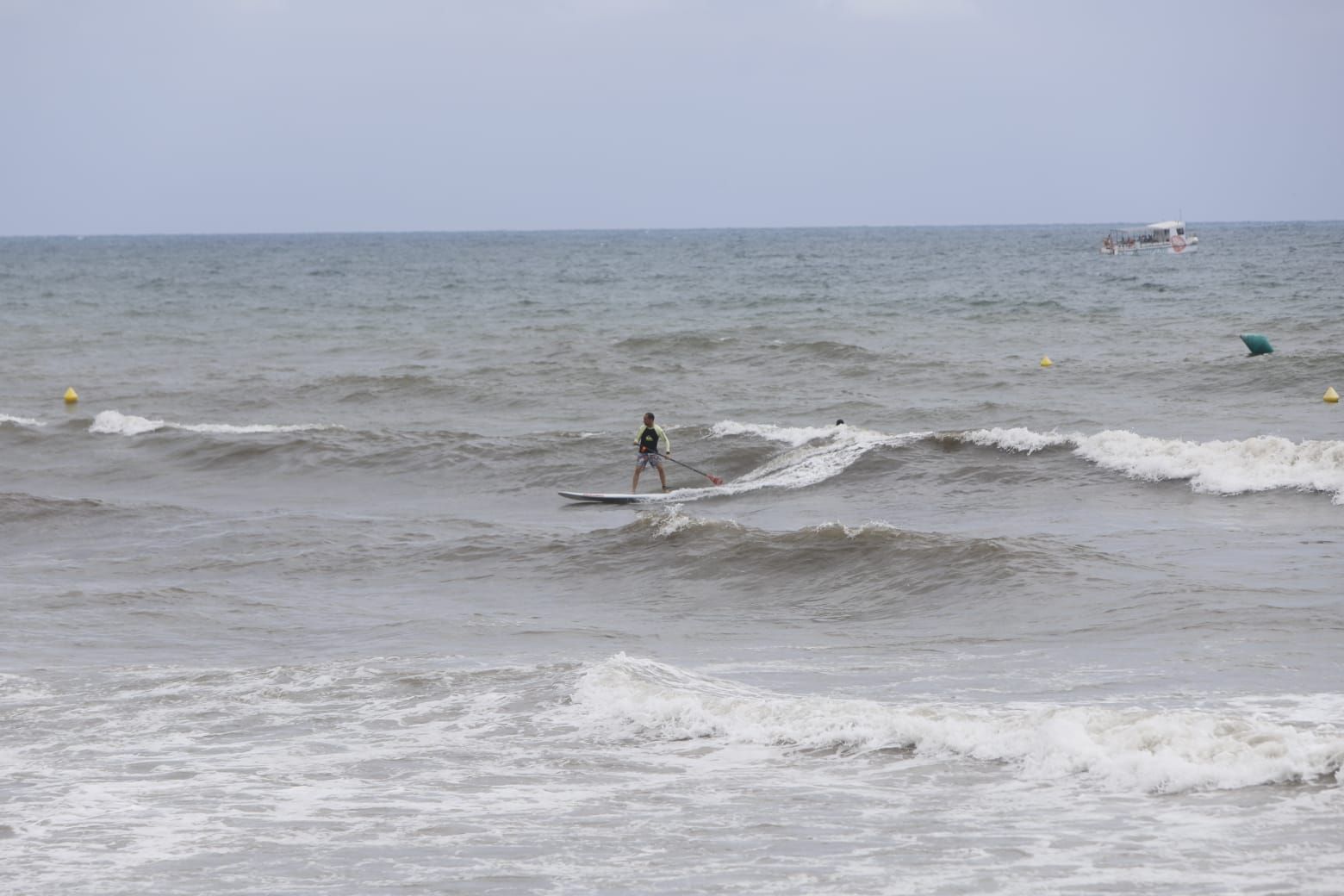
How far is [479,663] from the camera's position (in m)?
12.7

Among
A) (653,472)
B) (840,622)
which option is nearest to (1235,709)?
(840,622)

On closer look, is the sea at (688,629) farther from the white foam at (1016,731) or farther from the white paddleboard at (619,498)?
the white paddleboard at (619,498)

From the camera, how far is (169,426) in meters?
29.2

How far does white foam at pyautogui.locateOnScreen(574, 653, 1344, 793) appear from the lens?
881 centimetres

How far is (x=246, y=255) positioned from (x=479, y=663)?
137m

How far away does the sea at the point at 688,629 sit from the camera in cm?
823

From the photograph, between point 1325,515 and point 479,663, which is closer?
point 479,663

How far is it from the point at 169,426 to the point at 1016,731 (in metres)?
23.2

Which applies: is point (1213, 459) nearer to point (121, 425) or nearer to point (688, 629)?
point (688, 629)

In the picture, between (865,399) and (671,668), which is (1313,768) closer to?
(671,668)

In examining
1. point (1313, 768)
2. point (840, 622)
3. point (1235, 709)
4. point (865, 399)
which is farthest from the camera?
point (865, 399)

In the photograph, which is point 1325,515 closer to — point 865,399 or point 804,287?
point 865,399

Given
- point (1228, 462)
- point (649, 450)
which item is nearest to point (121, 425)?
point (649, 450)

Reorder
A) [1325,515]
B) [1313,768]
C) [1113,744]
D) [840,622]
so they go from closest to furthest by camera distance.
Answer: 1. [1313,768]
2. [1113,744]
3. [840,622]
4. [1325,515]
